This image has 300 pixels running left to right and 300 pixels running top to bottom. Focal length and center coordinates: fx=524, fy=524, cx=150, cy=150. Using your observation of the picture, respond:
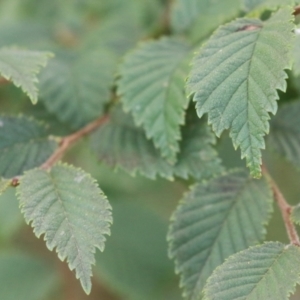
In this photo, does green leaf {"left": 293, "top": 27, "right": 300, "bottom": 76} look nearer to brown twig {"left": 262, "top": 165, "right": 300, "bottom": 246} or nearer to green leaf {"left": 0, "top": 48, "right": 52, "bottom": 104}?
brown twig {"left": 262, "top": 165, "right": 300, "bottom": 246}

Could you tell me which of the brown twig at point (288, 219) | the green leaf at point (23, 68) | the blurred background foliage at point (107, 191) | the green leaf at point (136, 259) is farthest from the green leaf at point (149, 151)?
the green leaf at point (136, 259)

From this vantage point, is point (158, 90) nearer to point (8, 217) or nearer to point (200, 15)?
point (200, 15)

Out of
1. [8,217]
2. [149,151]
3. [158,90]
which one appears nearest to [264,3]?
[158,90]

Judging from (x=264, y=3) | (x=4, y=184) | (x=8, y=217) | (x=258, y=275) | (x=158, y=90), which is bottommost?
(x=8, y=217)

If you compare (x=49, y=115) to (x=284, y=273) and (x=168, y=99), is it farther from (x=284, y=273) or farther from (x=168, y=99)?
(x=284, y=273)

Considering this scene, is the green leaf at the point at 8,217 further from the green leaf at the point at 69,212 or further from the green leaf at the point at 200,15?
the green leaf at the point at 69,212

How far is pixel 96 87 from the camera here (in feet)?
4.28

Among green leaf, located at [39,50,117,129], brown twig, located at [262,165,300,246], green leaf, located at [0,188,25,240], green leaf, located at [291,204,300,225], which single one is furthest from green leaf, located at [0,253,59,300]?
green leaf, located at [291,204,300,225]

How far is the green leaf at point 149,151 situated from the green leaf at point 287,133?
0.62 feet

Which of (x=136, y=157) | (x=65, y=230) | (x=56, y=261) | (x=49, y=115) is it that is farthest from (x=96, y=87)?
(x=56, y=261)

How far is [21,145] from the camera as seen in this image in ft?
3.53

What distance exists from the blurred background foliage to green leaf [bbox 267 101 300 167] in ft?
1.05

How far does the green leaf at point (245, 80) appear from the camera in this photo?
746 mm

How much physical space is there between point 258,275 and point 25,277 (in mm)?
1329
